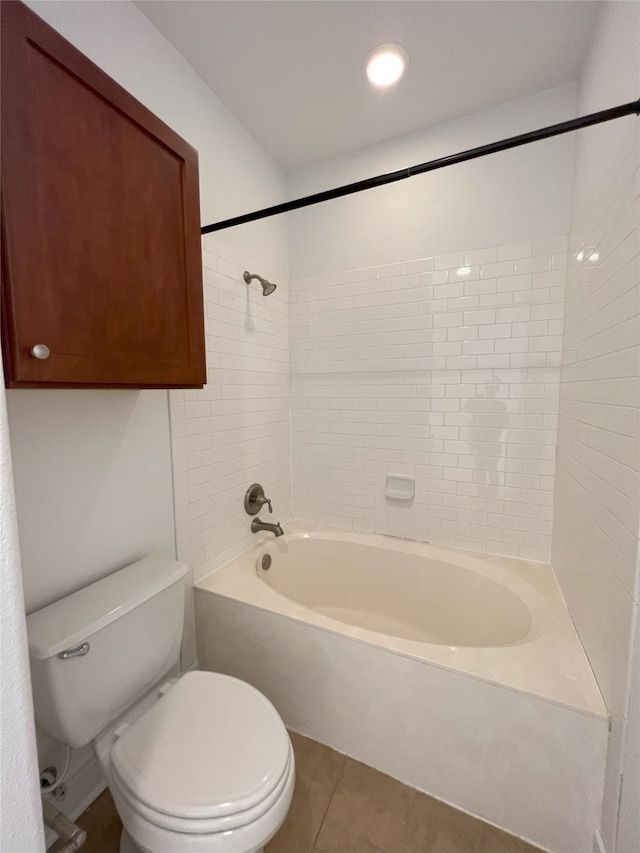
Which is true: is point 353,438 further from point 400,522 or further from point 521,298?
point 521,298

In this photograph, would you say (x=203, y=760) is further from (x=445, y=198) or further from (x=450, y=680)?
(x=445, y=198)

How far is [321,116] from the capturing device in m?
1.64

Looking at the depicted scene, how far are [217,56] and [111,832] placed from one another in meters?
2.76

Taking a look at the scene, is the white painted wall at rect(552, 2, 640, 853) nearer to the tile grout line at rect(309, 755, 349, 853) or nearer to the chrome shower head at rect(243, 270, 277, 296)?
the tile grout line at rect(309, 755, 349, 853)

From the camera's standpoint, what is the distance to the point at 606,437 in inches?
39.8

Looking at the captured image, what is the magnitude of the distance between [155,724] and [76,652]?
0.33m

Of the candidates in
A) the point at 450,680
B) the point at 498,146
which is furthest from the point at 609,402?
the point at 450,680

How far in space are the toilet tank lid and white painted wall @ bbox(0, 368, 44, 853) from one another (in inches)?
20.2

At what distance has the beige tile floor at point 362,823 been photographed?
1059 mm

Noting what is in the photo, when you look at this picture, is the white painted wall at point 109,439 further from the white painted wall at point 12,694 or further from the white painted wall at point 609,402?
the white painted wall at point 609,402

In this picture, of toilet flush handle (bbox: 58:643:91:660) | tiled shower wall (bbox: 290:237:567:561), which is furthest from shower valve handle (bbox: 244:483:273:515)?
toilet flush handle (bbox: 58:643:91:660)

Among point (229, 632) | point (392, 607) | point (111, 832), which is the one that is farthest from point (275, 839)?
point (392, 607)

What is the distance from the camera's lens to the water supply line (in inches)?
33.7

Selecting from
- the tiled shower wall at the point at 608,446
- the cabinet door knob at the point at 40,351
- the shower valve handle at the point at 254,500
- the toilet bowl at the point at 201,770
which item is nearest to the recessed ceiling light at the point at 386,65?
the tiled shower wall at the point at 608,446
